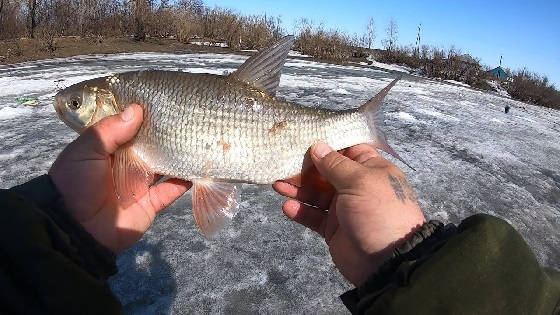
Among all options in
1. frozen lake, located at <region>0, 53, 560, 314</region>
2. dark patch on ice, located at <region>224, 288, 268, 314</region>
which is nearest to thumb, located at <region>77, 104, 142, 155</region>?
frozen lake, located at <region>0, 53, 560, 314</region>

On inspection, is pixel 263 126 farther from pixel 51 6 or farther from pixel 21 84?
pixel 51 6

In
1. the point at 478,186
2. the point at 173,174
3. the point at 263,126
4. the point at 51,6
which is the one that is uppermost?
the point at 51,6

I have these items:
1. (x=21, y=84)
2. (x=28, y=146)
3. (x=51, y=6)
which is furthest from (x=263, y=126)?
(x=51, y=6)

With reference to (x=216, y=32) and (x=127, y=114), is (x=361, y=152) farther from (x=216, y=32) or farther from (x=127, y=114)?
(x=216, y=32)

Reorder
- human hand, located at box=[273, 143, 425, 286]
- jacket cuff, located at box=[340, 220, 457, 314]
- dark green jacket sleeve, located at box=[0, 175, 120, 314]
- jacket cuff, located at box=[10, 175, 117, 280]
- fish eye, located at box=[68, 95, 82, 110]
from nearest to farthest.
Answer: dark green jacket sleeve, located at box=[0, 175, 120, 314] < jacket cuff, located at box=[340, 220, 457, 314] < jacket cuff, located at box=[10, 175, 117, 280] < human hand, located at box=[273, 143, 425, 286] < fish eye, located at box=[68, 95, 82, 110]

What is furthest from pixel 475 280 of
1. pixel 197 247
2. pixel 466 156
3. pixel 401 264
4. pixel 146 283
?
pixel 466 156

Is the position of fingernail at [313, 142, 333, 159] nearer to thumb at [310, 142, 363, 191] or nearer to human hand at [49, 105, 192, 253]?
thumb at [310, 142, 363, 191]
